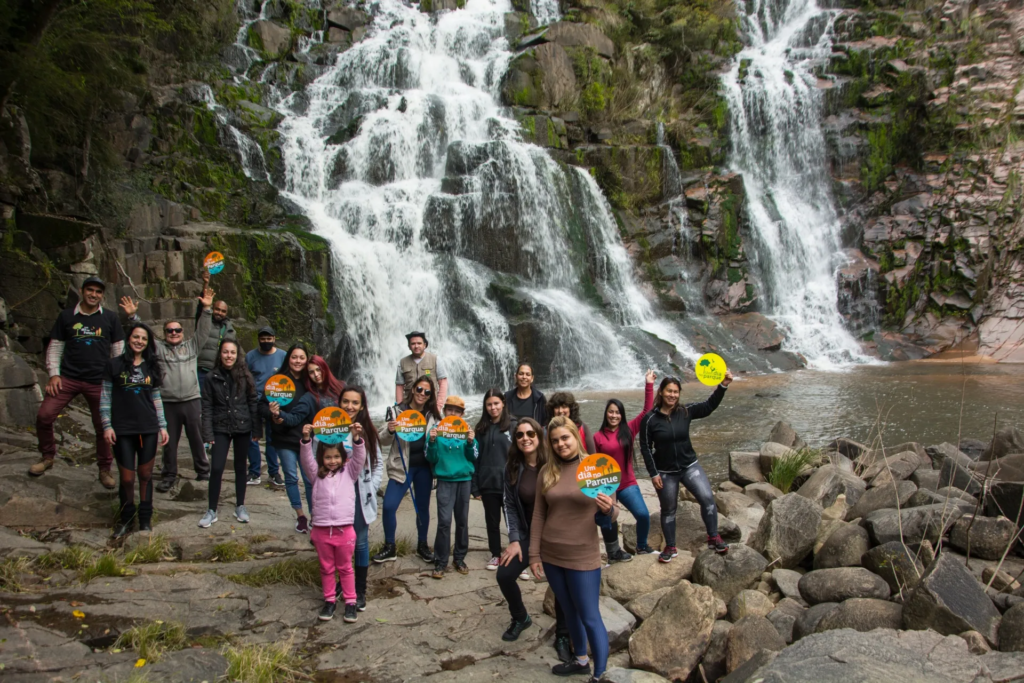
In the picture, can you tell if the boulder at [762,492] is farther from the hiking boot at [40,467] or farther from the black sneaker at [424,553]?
the hiking boot at [40,467]

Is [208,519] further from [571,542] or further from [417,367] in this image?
[571,542]

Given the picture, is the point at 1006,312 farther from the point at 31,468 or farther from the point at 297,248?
the point at 31,468

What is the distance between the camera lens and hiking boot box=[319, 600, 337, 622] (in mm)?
4854

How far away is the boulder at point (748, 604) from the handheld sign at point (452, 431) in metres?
2.39

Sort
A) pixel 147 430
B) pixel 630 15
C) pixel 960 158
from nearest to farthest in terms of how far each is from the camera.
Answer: pixel 147 430
pixel 960 158
pixel 630 15

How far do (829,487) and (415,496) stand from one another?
14.4ft

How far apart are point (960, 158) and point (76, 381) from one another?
1023 inches

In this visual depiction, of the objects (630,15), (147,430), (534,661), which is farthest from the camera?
(630,15)

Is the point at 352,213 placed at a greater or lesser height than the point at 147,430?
greater

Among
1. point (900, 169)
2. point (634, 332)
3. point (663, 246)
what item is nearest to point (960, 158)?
point (900, 169)

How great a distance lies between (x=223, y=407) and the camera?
20.1 feet

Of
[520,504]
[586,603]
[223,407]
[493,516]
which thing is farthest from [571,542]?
[223,407]

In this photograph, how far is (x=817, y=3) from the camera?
1190 inches

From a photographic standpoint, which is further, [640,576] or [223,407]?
[223,407]
